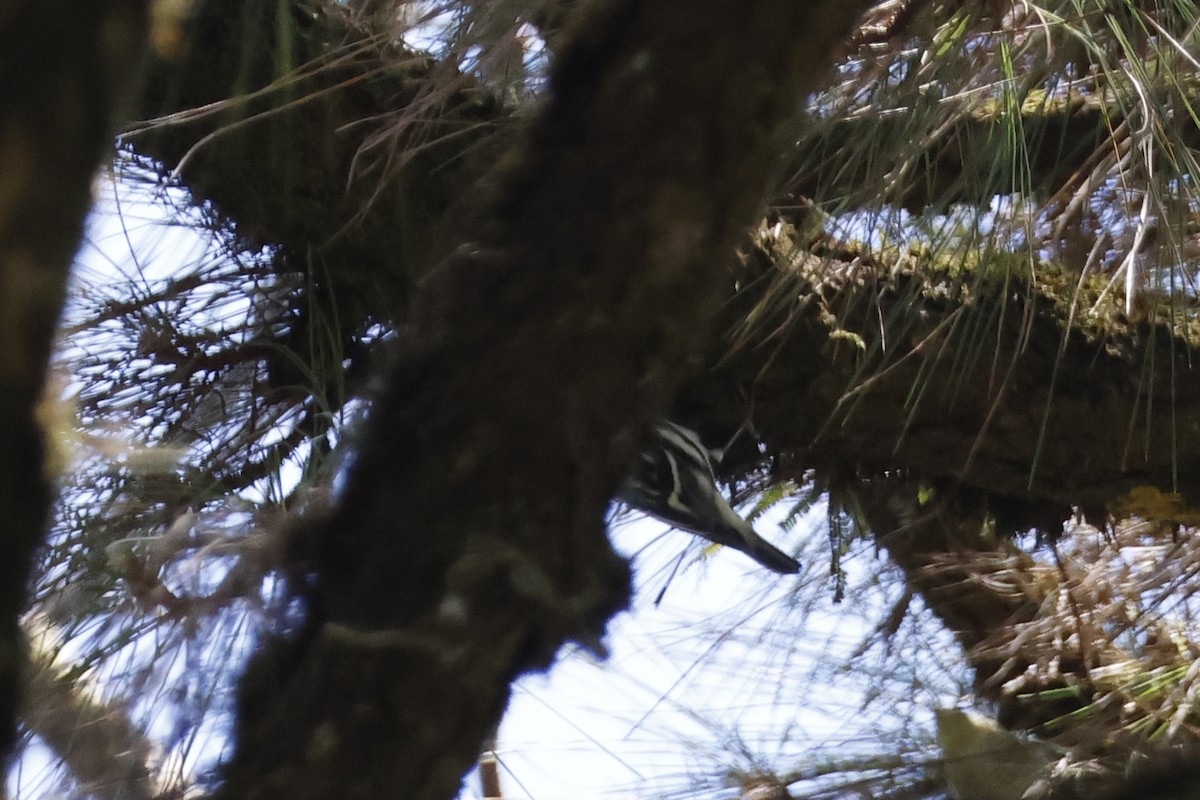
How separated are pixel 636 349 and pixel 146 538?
0.48 metres

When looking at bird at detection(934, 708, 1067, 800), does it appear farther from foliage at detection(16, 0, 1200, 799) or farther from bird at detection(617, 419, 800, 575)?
bird at detection(617, 419, 800, 575)

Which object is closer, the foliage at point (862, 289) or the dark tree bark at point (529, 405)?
the dark tree bark at point (529, 405)

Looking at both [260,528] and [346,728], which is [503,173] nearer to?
[346,728]

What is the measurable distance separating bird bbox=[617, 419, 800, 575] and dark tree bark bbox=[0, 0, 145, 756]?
70cm

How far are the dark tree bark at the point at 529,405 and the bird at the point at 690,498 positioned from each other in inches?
21.0

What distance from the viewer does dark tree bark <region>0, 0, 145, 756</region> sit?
18 centimetres

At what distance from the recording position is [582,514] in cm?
36

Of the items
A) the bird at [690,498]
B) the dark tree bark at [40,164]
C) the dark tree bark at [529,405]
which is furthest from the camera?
the bird at [690,498]

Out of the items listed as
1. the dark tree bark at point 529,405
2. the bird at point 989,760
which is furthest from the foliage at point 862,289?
the dark tree bark at point 529,405

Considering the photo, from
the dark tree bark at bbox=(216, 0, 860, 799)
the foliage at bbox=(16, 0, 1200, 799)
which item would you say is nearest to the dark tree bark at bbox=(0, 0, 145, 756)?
the dark tree bark at bbox=(216, 0, 860, 799)

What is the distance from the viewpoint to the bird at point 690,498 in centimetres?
96

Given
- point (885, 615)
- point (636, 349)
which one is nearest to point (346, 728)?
point (636, 349)

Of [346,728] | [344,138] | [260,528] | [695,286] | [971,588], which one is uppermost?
[344,138]

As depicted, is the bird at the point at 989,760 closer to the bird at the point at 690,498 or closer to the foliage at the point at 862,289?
the foliage at the point at 862,289
